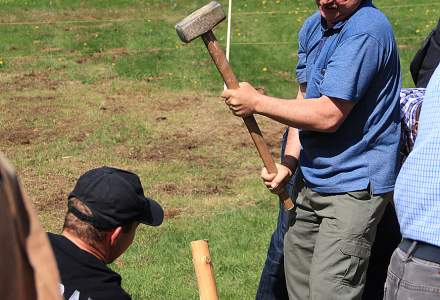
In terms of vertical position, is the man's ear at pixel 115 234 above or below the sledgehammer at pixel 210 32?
below

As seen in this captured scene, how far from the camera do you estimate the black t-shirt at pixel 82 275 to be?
2.79m

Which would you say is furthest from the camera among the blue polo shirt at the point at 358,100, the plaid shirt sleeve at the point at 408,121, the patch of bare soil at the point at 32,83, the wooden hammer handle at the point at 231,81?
the patch of bare soil at the point at 32,83

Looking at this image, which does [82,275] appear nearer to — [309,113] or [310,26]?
[309,113]

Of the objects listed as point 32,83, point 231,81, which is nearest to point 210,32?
point 231,81

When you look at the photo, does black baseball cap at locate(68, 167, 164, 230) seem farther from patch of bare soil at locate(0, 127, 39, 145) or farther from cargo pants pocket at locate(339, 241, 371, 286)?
patch of bare soil at locate(0, 127, 39, 145)

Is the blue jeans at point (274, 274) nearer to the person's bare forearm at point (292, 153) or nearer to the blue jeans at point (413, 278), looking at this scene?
the person's bare forearm at point (292, 153)

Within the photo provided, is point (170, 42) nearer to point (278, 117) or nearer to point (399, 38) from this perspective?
point (399, 38)

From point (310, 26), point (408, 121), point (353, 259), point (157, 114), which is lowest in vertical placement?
point (157, 114)

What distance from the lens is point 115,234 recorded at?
300 centimetres

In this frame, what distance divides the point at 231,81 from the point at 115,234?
106 cm

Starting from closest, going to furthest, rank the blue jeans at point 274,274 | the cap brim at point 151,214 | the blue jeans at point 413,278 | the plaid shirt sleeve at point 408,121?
1. the blue jeans at point 413,278
2. the cap brim at point 151,214
3. the plaid shirt sleeve at point 408,121
4. the blue jeans at point 274,274

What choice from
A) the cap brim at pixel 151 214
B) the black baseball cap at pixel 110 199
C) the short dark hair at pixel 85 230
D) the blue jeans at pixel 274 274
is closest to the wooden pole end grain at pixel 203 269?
the cap brim at pixel 151 214

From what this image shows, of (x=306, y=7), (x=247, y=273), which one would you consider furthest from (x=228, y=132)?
(x=306, y=7)

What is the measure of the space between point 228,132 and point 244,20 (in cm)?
551
